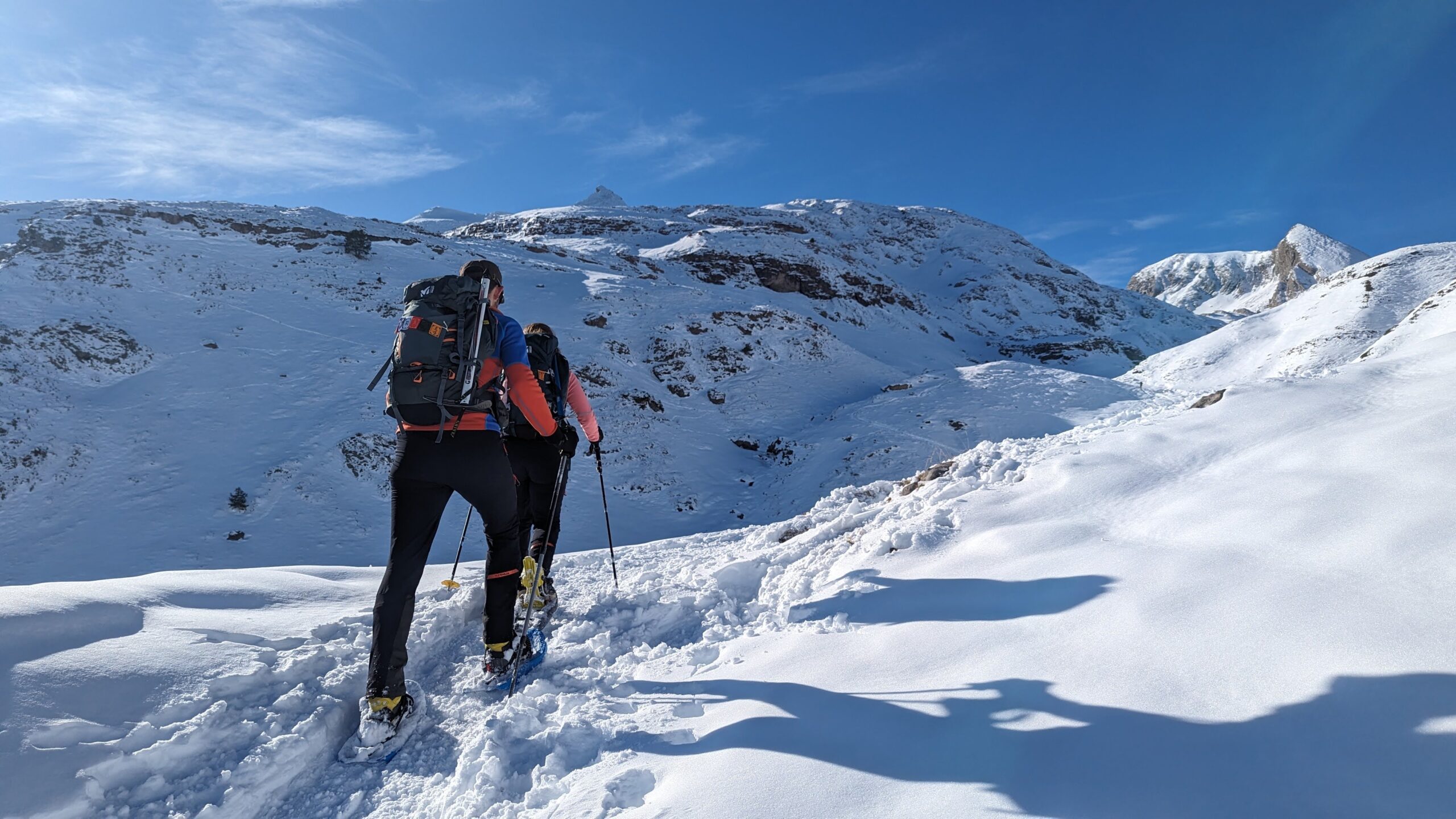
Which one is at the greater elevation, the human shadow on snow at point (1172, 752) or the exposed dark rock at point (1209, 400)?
the exposed dark rock at point (1209, 400)

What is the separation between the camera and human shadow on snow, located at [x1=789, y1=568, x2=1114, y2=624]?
317 cm

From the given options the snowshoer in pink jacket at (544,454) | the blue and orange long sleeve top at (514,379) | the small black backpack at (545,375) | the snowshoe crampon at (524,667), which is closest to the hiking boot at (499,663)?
the snowshoe crampon at (524,667)

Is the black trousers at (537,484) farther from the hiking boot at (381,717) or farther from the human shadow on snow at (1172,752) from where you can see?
the human shadow on snow at (1172,752)

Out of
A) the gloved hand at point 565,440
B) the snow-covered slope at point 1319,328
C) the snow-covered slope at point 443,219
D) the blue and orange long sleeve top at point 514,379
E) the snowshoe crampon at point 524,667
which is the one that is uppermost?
the snow-covered slope at point 443,219

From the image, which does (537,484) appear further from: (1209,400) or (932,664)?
(1209,400)

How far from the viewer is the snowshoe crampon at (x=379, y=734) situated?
3.21 metres

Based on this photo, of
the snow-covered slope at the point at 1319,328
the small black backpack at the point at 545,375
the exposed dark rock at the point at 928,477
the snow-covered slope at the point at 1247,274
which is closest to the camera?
the small black backpack at the point at 545,375

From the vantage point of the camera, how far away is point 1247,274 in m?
127

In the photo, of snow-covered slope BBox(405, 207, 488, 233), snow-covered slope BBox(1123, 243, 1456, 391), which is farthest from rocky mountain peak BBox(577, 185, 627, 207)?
snow-covered slope BBox(1123, 243, 1456, 391)

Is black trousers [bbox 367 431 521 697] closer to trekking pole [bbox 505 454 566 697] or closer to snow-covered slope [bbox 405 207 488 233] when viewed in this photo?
trekking pole [bbox 505 454 566 697]

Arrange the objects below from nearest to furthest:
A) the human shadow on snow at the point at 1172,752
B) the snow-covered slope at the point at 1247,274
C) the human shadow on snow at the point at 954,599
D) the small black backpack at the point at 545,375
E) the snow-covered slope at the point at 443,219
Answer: the human shadow on snow at the point at 1172,752 < the human shadow on snow at the point at 954,599 < the small black backpack at the point at 545,375 < the snow-covered slope at the point at 443,219 < the snow-covered slope at the point at 1247,274

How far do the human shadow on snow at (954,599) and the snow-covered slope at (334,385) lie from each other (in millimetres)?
7911

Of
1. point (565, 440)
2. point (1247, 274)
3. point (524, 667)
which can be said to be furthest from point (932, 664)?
point (1247, 274)

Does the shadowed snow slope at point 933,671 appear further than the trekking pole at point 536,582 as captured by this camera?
No
